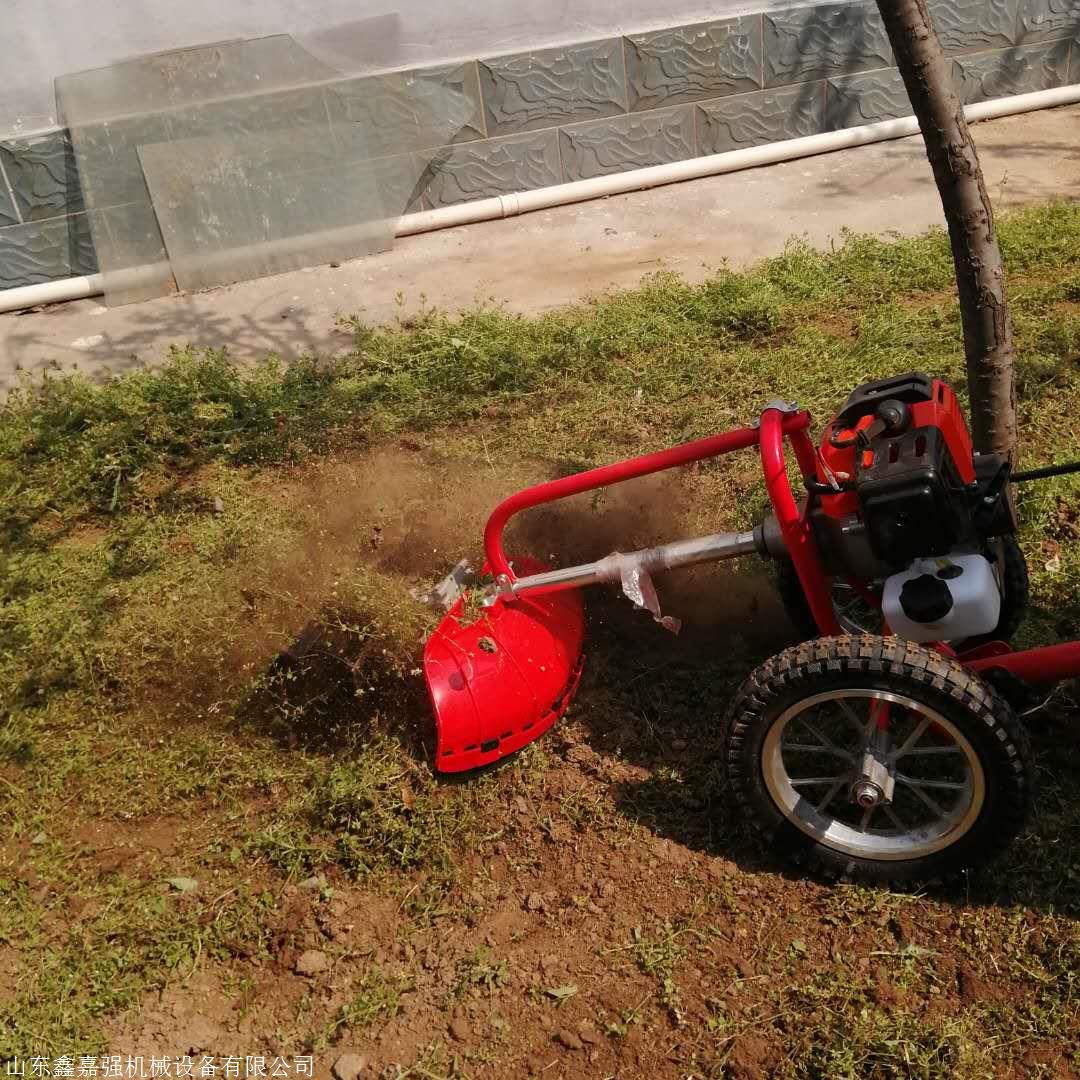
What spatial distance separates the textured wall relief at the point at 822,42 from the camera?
24.5 feet

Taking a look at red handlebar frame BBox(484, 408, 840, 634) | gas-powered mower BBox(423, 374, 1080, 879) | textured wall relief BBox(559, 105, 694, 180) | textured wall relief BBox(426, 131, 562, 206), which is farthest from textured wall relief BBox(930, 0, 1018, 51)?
red handlebar frame BBox(484, 408, 840, 634)

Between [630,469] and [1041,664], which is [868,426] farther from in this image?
[1041,664]

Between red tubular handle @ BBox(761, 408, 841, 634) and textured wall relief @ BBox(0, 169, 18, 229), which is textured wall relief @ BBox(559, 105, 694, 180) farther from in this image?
red tubular handle @ BBox(761, 408, 841, 634)

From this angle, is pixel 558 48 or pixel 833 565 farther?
pixel 558 48

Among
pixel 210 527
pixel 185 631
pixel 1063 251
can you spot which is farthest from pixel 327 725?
pixel 1063 251

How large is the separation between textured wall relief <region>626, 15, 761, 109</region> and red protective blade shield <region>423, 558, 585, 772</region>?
497 centimetres

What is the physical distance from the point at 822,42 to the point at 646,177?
1.49 meters

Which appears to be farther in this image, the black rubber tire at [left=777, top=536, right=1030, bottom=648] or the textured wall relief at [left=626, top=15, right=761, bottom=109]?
the textured wall relief at [left=626, top=15, right=761, bottom=109]

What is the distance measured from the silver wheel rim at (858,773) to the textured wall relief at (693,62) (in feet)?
17.4

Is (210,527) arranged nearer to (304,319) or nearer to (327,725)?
(327,725)

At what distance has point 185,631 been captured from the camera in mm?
4078

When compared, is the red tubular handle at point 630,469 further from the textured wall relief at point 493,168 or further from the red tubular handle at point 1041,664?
the textured wall relief at point 493,168

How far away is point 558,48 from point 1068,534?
4.69 m

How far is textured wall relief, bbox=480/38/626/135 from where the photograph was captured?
7.10m
